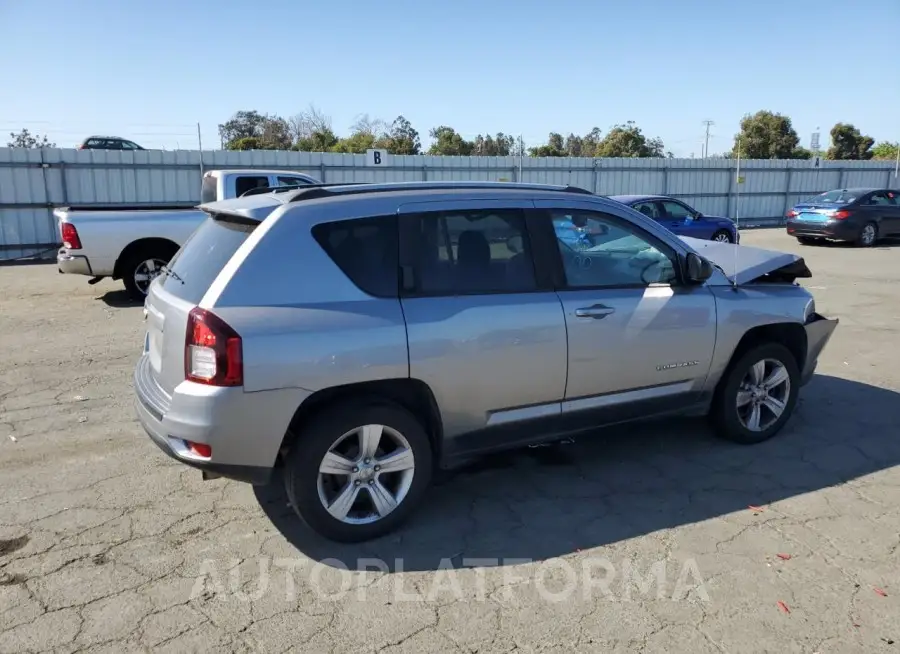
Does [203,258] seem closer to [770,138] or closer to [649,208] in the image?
[649,208]

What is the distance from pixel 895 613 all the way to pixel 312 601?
101 inches

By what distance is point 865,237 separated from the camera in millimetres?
18578

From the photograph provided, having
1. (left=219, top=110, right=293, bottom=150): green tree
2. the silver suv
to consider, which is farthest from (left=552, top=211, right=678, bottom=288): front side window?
(left=219, top=110, right=293, bottom=150): green tree

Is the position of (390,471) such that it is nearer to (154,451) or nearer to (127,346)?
(154,451)

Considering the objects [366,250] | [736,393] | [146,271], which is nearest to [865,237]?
[736,393]

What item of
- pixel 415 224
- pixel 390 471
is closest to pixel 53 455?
pixel 390 471

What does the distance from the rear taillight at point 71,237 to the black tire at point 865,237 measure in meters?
18.2

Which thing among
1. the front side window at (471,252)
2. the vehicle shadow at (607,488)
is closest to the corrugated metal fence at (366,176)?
the vehicle shadow at (607,488)

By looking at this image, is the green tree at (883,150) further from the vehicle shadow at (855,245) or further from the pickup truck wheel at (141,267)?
the pickup truck wheel at (141,267)

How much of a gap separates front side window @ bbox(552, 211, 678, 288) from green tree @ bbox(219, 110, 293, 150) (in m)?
33.2

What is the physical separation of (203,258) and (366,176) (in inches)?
655

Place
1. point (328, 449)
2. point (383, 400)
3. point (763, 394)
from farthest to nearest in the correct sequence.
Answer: point (763, 394), point (383, 400), point (328, 449)

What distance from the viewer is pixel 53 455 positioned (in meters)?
4.68

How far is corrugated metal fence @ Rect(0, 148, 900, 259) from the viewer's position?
15.9m
